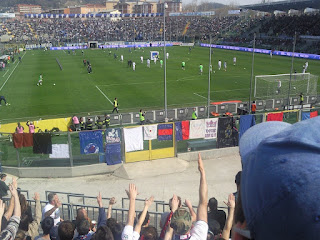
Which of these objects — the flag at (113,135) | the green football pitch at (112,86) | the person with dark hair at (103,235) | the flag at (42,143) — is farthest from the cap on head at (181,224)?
the green football pitch at (112,86)

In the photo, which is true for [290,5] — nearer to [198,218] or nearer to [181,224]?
[181,224]

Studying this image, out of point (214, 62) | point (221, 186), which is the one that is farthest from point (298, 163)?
point (214, 62)

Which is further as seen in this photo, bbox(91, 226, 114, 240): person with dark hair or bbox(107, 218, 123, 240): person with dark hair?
bbox(107, 218, 123, 240): person with dark hair

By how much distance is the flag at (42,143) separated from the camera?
49.8 ft

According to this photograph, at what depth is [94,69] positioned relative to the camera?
50156 millimetres

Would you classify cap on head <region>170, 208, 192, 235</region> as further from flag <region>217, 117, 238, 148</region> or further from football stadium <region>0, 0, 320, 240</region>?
flag <region>217, 117, 238, 148</region>

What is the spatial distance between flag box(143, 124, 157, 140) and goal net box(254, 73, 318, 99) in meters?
17.3

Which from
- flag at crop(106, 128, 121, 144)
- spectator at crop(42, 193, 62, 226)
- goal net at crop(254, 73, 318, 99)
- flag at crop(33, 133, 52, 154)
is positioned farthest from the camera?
goal net at crop(254, 73, 318, 99)

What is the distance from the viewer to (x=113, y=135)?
15.7 metres

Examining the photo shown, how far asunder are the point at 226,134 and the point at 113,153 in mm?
6084

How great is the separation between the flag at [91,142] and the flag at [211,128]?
18.1 ft

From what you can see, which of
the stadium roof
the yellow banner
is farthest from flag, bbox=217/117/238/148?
the stadium roof

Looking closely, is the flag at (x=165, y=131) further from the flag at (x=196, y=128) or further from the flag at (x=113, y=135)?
the flag at (x=113, y=135)

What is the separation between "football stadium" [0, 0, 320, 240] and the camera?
107 cm
